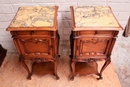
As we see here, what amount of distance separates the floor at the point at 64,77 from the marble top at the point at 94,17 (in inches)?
26.7

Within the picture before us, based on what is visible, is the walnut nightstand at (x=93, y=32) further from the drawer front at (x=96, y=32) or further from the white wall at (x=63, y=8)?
the white wall at (x=63, y=8)

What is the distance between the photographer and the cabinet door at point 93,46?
95cm

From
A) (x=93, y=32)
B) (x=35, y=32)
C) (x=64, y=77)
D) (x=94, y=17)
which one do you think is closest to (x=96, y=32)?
(x=93, y=32)

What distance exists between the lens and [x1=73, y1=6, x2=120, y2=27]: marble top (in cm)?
89

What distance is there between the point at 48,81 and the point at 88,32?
29.8 inches

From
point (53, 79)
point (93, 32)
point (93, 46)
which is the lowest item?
point (53, 79)

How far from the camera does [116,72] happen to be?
4.71ft

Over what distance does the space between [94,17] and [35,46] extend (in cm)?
53

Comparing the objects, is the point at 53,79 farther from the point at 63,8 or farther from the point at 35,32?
the point at 63,8

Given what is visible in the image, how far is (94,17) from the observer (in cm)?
95

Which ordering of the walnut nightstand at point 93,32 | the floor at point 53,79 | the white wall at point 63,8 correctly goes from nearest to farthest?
the walnut nightstand at point 93,32
the white wall at point 63,8
the floor at point 53,79

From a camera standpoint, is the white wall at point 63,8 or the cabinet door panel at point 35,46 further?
the white wall at point 63,8

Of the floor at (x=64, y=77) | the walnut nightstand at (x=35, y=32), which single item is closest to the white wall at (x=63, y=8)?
the walnut nightstand at (x=35, y=32)

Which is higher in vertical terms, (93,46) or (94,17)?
(94,17)
